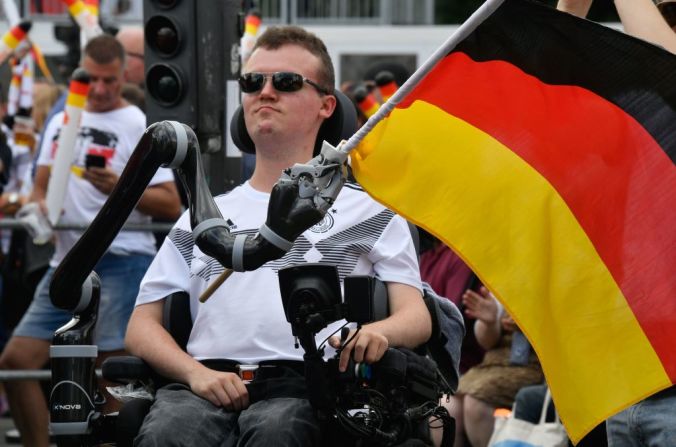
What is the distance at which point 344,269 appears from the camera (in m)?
5.58

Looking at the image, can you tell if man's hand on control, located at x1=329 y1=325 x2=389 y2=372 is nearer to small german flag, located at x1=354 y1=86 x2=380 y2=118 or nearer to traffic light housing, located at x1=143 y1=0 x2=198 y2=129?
traffic light housing, located at x1=143 y1=0 x2=198 y2=129

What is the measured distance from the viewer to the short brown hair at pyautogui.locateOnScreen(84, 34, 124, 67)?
9.26 metres

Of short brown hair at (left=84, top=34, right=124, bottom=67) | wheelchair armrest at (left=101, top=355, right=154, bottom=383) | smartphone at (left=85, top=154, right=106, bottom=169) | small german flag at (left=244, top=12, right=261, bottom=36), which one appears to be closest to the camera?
wheelchair armrest at (left=101, top=355, right=154, bottom=383)

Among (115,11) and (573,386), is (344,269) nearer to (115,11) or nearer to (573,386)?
(573,386)

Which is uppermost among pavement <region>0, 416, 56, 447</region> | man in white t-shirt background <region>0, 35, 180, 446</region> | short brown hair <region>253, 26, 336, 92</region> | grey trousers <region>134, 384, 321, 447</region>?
short brown hair <region>253, 26, 336, 92</region>

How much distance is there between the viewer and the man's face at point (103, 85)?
30.2ft

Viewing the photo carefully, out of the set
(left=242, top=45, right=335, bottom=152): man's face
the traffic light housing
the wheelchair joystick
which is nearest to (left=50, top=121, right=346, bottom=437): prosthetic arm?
the wheelchair joystick

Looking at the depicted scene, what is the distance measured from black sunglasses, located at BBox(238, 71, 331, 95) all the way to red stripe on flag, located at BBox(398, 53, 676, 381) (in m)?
0.87

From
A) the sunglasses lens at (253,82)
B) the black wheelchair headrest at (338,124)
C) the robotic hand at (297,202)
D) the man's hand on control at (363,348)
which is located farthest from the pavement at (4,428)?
the robotic hand at (297,202)

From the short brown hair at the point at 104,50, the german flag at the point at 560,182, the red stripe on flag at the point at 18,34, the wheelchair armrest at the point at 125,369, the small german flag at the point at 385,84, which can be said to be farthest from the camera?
the red stripe on flag at the point at 18,34

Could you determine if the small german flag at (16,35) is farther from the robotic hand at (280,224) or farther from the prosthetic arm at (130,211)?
the robotic hand at (280,224)

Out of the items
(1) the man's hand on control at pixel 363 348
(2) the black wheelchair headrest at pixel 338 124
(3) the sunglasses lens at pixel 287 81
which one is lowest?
(1) the man's hand on control at pixel 363 348

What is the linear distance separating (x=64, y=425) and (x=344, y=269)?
114 cm

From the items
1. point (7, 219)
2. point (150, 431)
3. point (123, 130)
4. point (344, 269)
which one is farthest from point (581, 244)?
point (7, 219)
